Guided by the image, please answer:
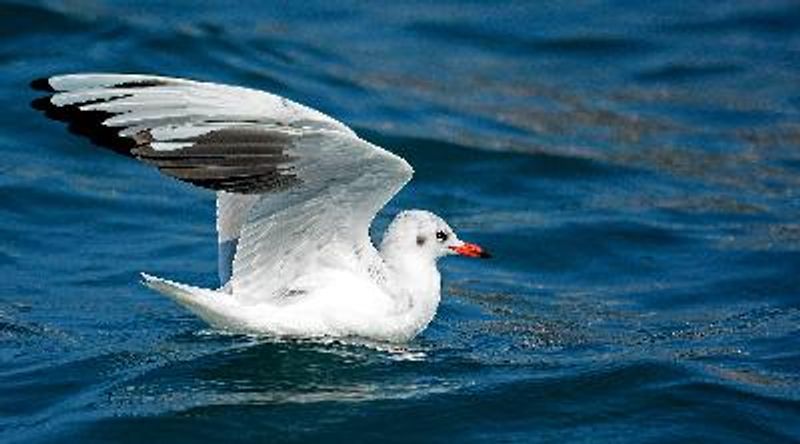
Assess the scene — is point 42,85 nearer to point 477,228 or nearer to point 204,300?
point 204,300

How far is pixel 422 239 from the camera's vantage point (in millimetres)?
10430

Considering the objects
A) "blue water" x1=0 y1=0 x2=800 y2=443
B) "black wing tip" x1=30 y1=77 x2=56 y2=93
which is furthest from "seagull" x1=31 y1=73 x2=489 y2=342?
"blue water" x1=0 y1=0 x2=800 y2=443

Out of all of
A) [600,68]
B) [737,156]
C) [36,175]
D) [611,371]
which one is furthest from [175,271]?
[600,68]

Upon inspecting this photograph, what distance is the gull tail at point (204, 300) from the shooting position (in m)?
9.16

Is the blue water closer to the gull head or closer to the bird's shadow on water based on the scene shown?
the bird's shadow on water

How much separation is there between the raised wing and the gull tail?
40 centimetres

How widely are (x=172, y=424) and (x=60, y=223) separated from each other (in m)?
4.35

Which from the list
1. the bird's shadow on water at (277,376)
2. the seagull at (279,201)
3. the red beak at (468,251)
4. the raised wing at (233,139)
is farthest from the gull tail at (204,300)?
the red beak at (468,251)

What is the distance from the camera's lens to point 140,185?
46.3ft

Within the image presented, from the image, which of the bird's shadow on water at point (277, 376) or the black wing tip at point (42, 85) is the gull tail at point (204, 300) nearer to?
the bird's shadow on water at point (277, 376)

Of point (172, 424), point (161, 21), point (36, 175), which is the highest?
point (161, 21)

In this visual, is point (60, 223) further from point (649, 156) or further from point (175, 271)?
point (649, 156)

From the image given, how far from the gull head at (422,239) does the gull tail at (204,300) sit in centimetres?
101

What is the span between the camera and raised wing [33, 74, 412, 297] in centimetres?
866
